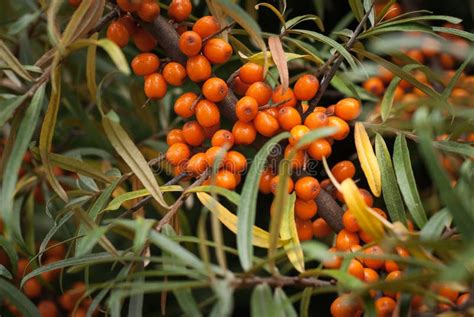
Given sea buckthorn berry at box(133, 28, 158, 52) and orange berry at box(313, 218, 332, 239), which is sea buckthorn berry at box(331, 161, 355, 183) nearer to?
orange berry at box(313, 218, 332, 239)

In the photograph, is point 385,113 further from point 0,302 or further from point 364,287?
point 0,302

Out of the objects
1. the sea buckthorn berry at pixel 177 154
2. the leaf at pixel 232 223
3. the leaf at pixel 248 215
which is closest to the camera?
the leaf at pixel 248 215

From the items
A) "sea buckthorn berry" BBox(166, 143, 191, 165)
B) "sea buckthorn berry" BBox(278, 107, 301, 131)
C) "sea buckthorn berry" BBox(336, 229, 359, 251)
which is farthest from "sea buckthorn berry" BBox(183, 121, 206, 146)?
"sea buckthorn berry" BBox(336, 229, 359, 251)

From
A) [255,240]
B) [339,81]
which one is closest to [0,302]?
[255,240]

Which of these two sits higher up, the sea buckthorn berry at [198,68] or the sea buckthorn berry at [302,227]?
the sea buckthorn berry at [198,68]

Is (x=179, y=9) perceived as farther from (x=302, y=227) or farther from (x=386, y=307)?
(x=386, y=307)

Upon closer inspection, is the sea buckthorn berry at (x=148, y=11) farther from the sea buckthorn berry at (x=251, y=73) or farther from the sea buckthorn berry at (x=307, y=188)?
the sea buckthorn berry at (x=307, y=188)

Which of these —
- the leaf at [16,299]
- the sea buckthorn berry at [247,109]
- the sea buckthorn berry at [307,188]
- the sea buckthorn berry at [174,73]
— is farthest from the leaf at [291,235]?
the leaf at [16,299]
